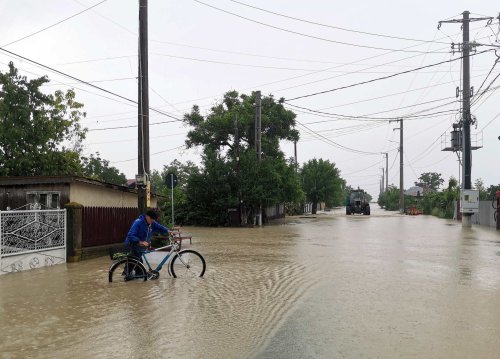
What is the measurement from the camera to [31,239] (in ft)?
39.4

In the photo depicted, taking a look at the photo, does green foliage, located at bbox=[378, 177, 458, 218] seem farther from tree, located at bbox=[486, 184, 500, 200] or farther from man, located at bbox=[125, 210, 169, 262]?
man, located at bbox=[125, 210, 169, 262]

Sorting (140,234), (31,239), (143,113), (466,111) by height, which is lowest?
(31,239)

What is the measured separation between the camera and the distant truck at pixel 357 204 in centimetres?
5491

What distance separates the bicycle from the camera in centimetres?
990

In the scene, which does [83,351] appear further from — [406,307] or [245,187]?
[245,187]

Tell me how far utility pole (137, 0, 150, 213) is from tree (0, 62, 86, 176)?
1208cm

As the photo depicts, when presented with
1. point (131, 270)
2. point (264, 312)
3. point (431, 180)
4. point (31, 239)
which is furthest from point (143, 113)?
point (431, 180)

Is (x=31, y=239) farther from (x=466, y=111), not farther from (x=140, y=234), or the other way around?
(x=466, y=111)

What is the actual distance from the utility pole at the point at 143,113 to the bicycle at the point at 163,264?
3.30m

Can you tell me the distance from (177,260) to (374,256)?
256 inches

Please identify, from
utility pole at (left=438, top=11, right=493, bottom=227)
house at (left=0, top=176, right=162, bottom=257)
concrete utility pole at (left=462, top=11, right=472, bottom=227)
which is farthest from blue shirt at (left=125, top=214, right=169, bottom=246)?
concrete utility pole at (left=462, top=11, right=472, bottom=227)

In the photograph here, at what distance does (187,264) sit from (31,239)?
14.4ft

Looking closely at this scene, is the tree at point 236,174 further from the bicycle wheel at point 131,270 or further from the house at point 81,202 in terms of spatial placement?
the bicycle wheel at point 131,270

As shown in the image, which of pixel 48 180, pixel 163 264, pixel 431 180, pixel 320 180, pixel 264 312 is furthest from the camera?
pixel 431 180
